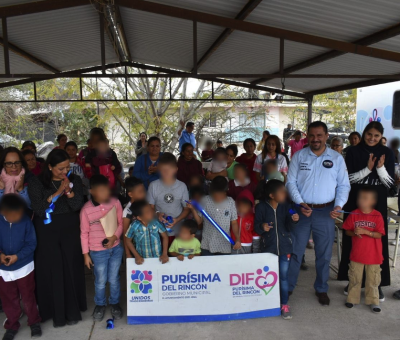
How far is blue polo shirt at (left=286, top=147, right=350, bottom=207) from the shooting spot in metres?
3.64

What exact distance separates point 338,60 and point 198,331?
5.74 meters

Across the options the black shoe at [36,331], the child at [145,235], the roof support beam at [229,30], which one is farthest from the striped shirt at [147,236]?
the roof support beam at [229,30]

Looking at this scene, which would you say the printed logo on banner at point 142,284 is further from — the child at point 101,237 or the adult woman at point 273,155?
the adult woman at point 273,155

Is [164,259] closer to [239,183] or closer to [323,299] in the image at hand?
[239,183]

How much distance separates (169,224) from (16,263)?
4.62 ft

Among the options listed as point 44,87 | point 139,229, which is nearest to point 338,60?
point 139,229

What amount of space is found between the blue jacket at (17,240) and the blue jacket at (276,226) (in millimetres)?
2119

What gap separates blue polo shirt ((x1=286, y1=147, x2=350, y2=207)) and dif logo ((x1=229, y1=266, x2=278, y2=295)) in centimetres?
78

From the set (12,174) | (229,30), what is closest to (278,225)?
(12,174)

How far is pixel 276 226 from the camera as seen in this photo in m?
3.55

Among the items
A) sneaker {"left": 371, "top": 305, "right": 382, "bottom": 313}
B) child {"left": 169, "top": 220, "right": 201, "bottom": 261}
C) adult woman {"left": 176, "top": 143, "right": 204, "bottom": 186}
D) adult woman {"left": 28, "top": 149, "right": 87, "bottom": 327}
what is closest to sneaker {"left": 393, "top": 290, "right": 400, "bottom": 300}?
sneaker {"left": 371, "top": 305, "right": 382, "bottom": 313}

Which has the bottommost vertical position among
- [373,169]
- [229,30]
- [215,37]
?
[373,169]

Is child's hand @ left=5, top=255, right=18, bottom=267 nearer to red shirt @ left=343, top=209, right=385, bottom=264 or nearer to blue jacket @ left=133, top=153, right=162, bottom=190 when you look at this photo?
blue jacket @ left=133, top=153, right=162, bottom=190

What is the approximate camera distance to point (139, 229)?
346 centimetres
